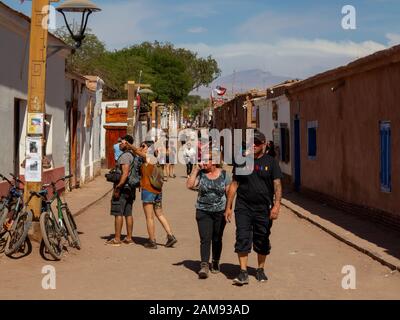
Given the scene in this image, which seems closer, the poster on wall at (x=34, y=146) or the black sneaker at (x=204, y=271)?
the black sneaker at (x=204, y=271)

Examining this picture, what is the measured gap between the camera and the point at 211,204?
8.54 metres

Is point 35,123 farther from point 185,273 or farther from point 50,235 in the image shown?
point 185,273

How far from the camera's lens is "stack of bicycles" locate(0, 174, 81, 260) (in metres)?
9.19

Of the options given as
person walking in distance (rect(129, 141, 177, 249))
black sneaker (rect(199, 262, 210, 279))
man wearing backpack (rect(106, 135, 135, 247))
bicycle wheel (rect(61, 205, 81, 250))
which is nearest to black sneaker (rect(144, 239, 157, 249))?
person walking in distance (rect(129, 141, 177, 249))

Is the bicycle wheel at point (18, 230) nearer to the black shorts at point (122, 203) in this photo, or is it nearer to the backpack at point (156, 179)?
the black shorts at point (122, 203)

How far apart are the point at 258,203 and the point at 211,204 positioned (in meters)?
0.72

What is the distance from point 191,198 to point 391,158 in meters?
8.42

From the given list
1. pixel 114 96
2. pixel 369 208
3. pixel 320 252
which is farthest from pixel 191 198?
pixel 114 96

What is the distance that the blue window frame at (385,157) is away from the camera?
12.5 metres

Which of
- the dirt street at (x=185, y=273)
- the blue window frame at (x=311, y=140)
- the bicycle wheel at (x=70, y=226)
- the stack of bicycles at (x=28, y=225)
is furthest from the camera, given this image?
the blue window frame at (x=311, y=140)

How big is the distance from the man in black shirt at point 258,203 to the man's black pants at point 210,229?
509mm

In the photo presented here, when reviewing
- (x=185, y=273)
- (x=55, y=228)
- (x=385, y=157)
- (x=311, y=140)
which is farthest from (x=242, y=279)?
(x=311, y=140)

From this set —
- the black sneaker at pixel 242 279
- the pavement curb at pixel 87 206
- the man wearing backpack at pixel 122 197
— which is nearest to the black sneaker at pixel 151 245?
the man wearing backpack at pixel 122 197
